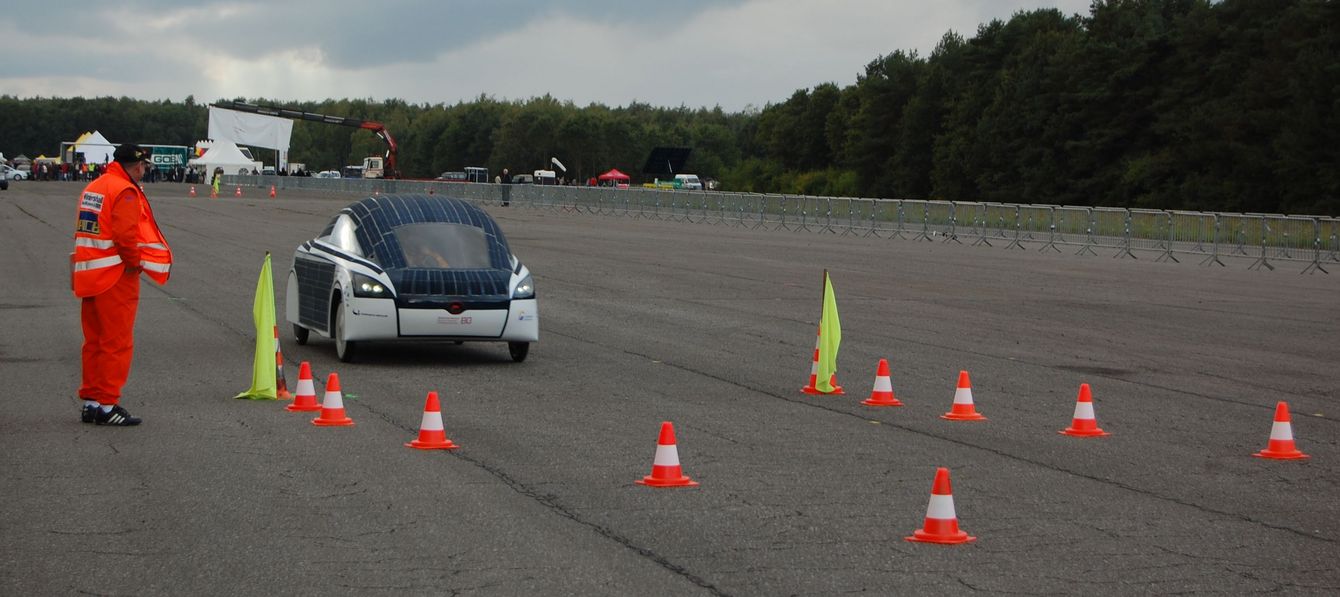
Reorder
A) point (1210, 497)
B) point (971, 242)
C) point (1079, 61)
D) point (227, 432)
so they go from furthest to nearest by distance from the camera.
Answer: point (1079, 61) → point (971, 242) → point (227, 432) → point (1210, 497)

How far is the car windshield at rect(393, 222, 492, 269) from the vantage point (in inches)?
600

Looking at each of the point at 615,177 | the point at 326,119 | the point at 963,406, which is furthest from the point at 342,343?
the point at 615,177

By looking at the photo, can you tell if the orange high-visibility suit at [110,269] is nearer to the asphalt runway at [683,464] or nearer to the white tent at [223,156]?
the asphalt runway at [683,464]

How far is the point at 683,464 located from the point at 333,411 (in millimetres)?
2827

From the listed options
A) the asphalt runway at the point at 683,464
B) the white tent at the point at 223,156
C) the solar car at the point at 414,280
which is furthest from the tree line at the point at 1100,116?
the solar car at the point at 414,280

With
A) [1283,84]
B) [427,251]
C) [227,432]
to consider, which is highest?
[1283,84]

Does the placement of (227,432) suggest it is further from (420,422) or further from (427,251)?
(427,251)

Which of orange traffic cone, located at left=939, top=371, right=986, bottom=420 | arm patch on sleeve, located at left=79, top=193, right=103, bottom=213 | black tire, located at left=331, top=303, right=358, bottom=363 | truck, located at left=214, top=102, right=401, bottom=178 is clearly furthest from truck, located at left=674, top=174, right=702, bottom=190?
arm patch on sleeve, located at left=79, top=193, right=103, bottom=213

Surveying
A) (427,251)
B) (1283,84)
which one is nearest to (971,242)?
(1283,84)

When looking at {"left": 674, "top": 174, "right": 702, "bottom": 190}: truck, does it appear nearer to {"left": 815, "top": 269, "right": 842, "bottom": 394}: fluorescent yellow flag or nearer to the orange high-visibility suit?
{"left": 815, "top": 269, "right": 842, "bottom": 394}: fluorescent yellow flag

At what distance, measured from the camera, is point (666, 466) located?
898 centimetres

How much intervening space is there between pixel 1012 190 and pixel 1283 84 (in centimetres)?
2379

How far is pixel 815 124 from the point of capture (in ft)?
406

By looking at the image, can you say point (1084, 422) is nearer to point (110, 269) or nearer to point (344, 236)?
point (110, 269)
